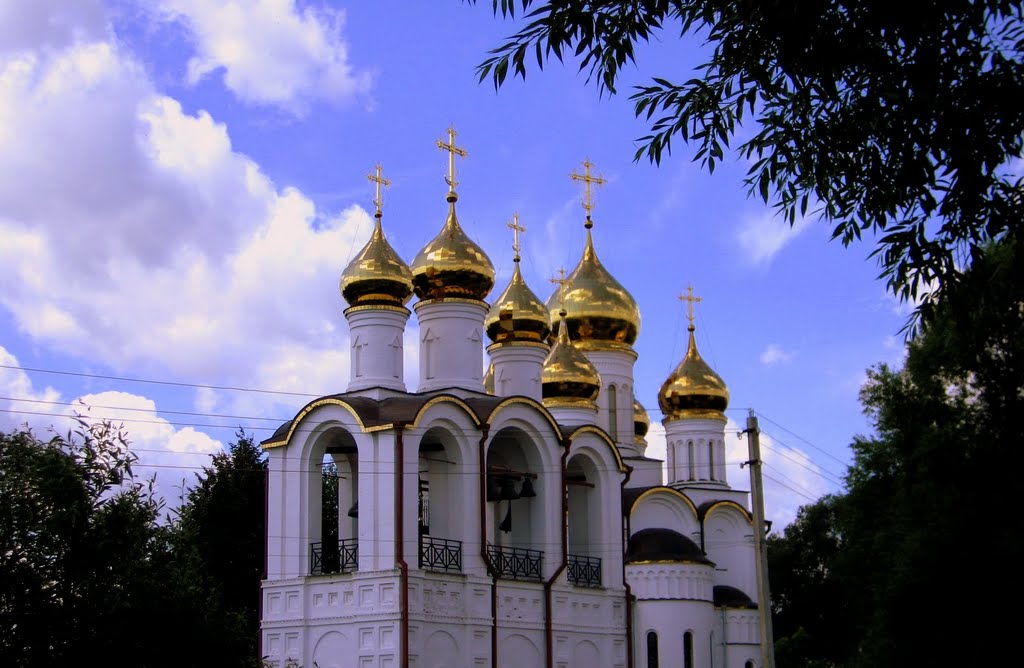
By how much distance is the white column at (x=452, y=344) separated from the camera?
26.9 meters

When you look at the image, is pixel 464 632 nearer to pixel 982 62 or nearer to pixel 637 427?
pixel 637 427

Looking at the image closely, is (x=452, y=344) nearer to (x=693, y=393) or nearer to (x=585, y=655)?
(x=585, y=655)

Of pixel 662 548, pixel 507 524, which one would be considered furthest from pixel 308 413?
pixel 662 548

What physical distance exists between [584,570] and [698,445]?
7.24 meters

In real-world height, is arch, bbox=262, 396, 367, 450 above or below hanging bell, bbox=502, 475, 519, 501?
above

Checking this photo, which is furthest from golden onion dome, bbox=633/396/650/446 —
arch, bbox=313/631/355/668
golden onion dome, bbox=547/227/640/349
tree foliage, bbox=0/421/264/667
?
tree foliage, bbox=0/421/264/667

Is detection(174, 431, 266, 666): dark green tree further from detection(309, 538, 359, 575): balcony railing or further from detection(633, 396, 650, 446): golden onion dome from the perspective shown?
detection(633, 396, 650, 446): golden onion dome

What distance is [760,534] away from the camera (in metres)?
17.8

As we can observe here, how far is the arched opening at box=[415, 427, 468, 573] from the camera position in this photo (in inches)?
966

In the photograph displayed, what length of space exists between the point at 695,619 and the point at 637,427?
25.5 feet

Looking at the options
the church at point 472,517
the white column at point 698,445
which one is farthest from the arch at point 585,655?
the white column at point 698,445

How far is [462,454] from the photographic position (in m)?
25.0

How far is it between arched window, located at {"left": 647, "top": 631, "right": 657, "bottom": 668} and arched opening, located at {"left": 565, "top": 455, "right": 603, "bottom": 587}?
1.97m

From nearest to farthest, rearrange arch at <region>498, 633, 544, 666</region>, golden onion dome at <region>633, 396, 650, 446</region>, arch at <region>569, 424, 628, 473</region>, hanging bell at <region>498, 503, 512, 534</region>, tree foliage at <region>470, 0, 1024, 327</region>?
tree foliage at <region>470, 0, 1024, 327</region>
arch at <region>498, 633, 544, 666</region>
hanging bell at <region>498, 503, 512, 534</region>
arch at <region>569, 424, 628, 473</region>
golden onion dome at <region>633, 396, 650, 446</region>
